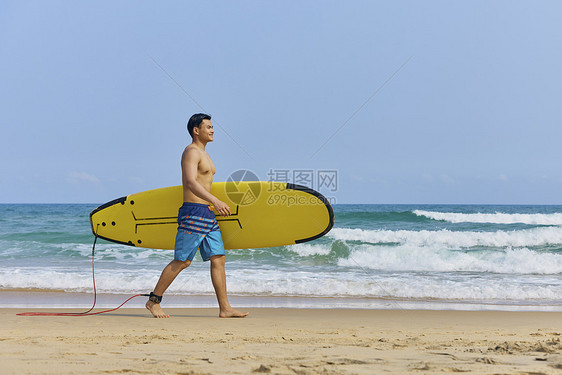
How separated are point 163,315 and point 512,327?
2.76 metres

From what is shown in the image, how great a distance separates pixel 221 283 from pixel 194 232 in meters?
0.48

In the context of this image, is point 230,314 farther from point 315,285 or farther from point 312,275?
point 312,275

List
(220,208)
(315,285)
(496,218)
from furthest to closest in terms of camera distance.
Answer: (496,218) < (315,285) < (220,208)

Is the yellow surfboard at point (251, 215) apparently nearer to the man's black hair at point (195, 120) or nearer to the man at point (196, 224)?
the man at point (196, 224)

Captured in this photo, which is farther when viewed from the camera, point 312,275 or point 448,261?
point 448,261

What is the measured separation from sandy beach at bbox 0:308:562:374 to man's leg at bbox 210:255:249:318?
11 centimetres

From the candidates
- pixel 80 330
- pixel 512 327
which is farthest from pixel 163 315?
pixel 512 327

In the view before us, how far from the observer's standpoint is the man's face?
4.24 m

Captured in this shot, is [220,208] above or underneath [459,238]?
above

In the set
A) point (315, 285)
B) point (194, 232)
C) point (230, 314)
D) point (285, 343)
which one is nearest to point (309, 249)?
point (315, 285)

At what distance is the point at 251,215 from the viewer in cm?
494

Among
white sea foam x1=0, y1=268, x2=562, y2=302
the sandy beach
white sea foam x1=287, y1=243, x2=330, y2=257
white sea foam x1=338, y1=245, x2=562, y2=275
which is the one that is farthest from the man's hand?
white sea foam x1=287, y1=243, x2=330, y2=257

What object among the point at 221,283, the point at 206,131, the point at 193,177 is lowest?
the point at 221,283

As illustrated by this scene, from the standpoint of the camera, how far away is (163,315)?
4.28 m
